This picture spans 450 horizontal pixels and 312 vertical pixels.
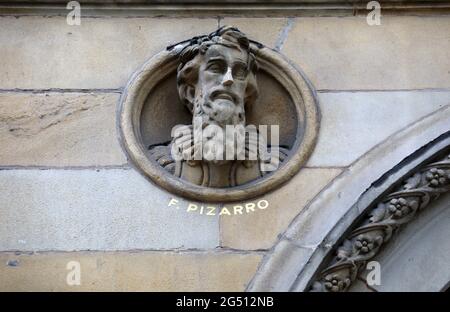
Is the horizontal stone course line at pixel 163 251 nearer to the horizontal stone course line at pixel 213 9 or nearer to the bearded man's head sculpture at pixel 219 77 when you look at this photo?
the bearded man's head sculpture at pixel 219 77

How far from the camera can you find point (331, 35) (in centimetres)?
569

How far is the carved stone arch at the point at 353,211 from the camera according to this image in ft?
16.4

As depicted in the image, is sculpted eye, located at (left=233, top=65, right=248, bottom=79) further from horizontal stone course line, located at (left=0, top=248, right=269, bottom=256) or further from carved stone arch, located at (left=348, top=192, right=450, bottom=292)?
carved stone arch, located at (left=348, top=192, right=450, bottom=292)

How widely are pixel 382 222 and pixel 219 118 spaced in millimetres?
848

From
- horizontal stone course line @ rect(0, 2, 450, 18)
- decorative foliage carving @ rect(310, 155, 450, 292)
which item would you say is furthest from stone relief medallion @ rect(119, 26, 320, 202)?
decorative foliage carving @ rect(310, 155, 450, 292)

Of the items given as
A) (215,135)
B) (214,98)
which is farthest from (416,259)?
(214,98)

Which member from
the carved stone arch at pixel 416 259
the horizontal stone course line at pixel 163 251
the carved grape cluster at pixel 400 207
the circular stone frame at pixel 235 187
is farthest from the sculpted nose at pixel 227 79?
the carved stone arch at pixel 416 259

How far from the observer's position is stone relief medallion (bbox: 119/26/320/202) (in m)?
5.23

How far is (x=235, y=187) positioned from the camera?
206 inches

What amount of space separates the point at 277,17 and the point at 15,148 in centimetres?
142

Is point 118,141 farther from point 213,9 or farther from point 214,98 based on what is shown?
point 213,9
